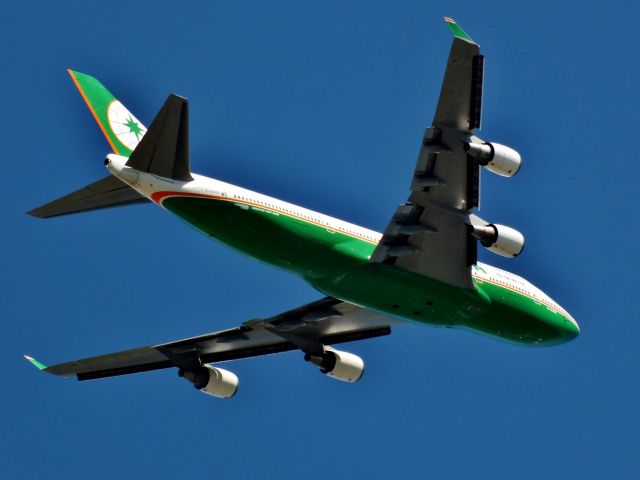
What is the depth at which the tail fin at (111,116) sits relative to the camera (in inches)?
1439

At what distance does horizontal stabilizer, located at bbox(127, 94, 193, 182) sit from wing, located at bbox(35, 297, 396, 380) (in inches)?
318

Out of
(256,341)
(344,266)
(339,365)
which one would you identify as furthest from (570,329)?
(256,341)

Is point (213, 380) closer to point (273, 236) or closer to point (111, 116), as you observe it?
point (273, 236)

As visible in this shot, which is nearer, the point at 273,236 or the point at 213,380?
the point at 273,236

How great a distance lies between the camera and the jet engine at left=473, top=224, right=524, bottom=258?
34.8 m

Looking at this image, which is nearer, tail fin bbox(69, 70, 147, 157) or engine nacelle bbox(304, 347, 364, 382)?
tail fin bbox(69, 70, 147, 157)

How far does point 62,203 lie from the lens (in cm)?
3266

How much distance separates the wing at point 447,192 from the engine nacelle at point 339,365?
19.1 ft

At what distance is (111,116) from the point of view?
121ft

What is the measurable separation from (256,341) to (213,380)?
6.05 ft

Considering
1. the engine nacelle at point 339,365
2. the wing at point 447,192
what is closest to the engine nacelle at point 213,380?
the engine nacelle at point 339,365

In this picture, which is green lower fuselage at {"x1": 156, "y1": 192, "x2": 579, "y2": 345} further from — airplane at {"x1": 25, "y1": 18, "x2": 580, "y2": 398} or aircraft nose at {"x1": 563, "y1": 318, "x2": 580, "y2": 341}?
aircraft nose at {"x1": 563, "y1": 318, "x2": 580, "y2": 341}

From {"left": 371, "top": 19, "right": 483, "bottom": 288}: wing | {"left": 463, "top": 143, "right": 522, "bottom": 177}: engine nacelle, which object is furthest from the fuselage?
{"left": 463, "top": 143, "right": 522, "bottom": 177}: engine nacelle

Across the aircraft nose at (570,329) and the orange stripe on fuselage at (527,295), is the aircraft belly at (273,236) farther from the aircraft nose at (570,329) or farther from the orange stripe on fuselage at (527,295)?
the aircraft nose at (570,329)
